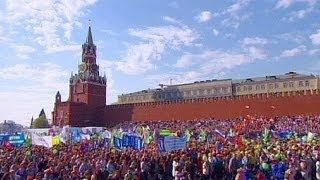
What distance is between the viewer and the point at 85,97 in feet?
240

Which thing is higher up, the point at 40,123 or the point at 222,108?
the point at 222,108

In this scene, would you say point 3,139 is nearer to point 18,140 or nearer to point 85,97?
point 18,140

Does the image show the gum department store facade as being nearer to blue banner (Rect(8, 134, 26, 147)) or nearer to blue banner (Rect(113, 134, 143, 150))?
blue banner (Rect(113, 134, 143, 150))

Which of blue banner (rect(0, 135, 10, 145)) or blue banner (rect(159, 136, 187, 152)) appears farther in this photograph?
blue banner (rect(0, 135, 10, 145))

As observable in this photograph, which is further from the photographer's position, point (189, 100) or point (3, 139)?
point (189, 100)

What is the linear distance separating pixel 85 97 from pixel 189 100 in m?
19.1

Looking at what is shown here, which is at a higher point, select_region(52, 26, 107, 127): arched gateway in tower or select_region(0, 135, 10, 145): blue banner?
select_region(52, 26, 107, 127): arched gateway in tower

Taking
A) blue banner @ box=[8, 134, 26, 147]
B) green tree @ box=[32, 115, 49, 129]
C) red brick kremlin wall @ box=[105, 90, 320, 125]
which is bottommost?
blue banner @ box=[8, 134, 26, 147]

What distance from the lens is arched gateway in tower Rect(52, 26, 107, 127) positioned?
70000mm

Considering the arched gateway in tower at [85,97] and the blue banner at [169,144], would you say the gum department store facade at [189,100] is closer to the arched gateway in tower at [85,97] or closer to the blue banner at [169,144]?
the arched gateway in tower at [85,97]

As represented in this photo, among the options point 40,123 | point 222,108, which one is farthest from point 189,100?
point 40,123

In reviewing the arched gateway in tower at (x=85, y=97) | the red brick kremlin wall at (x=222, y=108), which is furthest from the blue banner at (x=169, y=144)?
the arched gateway in tower at (x=85, y=97)

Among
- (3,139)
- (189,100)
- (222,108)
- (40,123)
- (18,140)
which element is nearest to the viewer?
(18,140)

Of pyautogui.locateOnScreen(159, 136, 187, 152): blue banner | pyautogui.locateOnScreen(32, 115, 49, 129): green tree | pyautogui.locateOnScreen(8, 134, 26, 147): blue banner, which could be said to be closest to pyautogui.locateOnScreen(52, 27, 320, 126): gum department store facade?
pyautogui.locateOnScreen(32, 115, 49, 129): green tree
